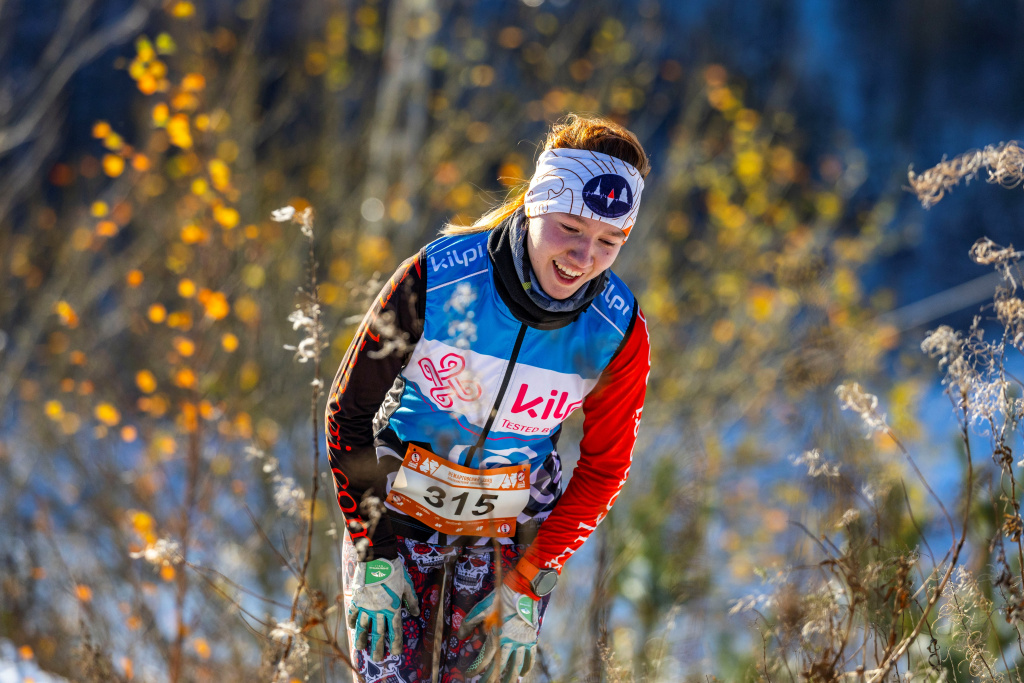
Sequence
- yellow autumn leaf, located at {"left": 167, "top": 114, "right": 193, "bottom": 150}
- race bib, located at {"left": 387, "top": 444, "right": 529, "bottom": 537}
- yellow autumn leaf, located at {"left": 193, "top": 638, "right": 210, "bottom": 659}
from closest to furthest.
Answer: race bib, located at {"left": 387, "top": 444, "right": 529, "bottom": 537} < yellow autumn leaf, located at {"left": 167, "top": 114, "right": 193, "bottom": 150} < yellow autumn leaf, located at {"left": 193, "top": 638, "right": 210, "bottom": 659}

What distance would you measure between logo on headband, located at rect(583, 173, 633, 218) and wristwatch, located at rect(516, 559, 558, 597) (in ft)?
2.85

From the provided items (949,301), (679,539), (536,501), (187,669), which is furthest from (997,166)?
(949,301)

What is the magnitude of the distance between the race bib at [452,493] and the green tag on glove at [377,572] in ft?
0.52

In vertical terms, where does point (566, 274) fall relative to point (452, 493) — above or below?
above

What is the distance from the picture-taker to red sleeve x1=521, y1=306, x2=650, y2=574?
1.84m

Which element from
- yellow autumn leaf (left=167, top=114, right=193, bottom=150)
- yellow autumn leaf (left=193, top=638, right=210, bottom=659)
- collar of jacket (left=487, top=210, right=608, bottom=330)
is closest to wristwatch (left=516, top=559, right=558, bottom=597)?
collar of jacket (left=487, top=210, right=608, bottom=330)

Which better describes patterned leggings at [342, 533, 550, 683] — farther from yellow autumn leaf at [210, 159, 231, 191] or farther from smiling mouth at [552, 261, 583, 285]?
yellow autumn leaf at [210, 159, 231, 191]

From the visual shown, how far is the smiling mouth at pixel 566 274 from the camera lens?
1.72m

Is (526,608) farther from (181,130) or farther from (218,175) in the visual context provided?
(218,175)

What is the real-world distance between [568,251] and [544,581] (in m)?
0.81

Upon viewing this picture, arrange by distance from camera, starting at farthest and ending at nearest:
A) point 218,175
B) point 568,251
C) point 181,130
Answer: point 218,175 < point 181,130 < point 568,251

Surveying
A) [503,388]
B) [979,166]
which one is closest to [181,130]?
[503,388]

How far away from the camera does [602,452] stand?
190 centimetres

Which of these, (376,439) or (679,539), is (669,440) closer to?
(679,539)
